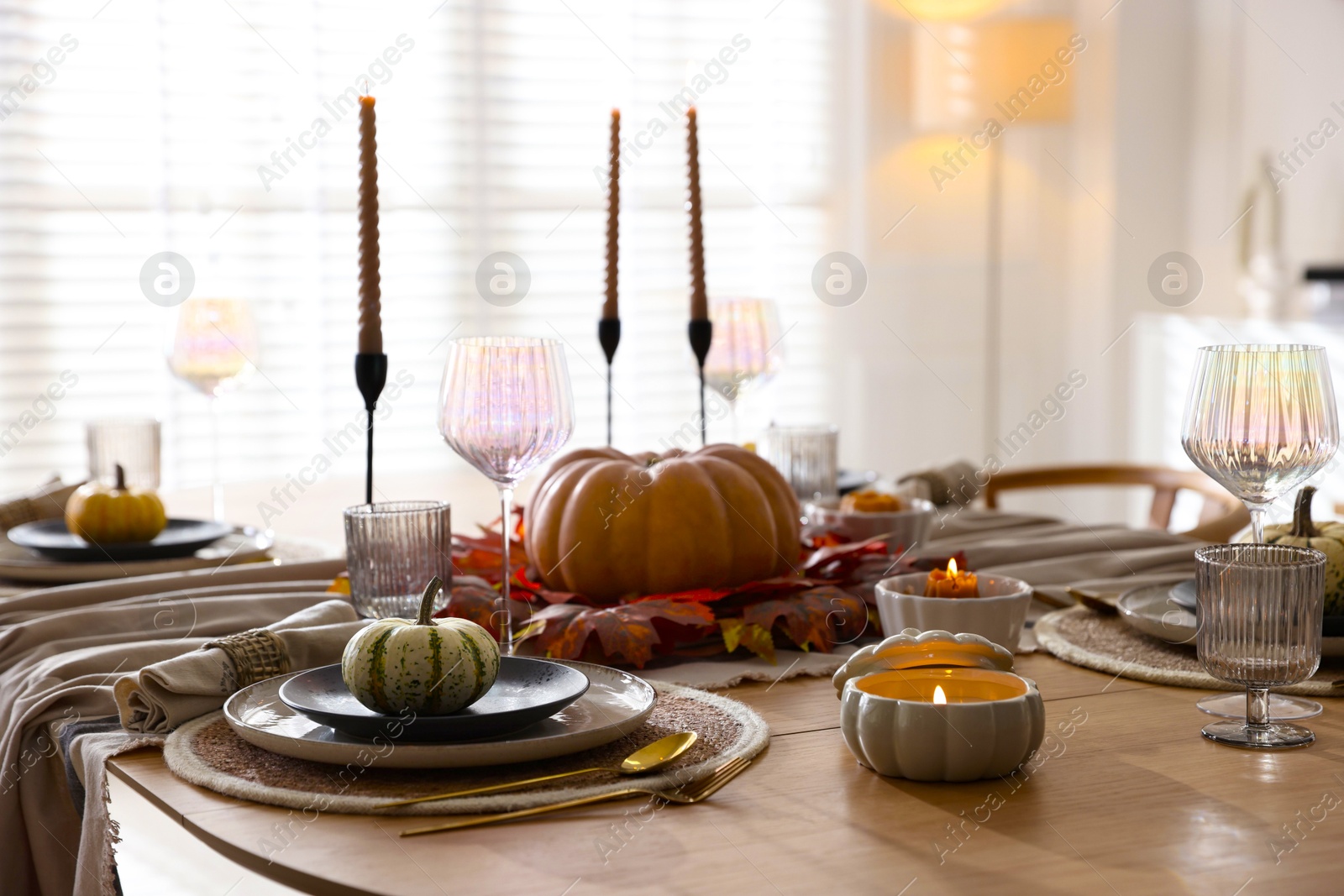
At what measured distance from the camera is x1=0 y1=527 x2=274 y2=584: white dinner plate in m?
1.43

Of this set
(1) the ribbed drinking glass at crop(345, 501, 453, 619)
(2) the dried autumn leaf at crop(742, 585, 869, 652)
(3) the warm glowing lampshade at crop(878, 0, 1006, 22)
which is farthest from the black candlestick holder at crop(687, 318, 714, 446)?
(3) the warm glowing lampshade at crop(878, 0, 1006, 22)

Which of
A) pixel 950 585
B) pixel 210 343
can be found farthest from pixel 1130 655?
pixel 210 343

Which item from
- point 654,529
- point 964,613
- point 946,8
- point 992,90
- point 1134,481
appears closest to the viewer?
point 964,613

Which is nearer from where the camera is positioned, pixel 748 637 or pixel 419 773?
pixel 419 773

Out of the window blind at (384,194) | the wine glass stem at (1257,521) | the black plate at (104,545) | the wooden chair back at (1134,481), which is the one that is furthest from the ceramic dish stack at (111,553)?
the window blind at (384,194)

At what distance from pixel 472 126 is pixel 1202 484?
2.48 metres

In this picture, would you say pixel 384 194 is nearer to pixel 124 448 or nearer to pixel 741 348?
pixel 124 448

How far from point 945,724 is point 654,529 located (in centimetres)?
43

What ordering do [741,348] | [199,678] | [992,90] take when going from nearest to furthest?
1. [199,678]
2. [741,348]
3. [992,90]

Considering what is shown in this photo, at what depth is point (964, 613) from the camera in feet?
3.44

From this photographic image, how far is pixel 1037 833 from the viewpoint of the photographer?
72cm

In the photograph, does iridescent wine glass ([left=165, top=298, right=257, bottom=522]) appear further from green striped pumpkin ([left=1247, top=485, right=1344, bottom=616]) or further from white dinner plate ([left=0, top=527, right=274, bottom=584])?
green striped pumpkin ([left=1247, top=485, right=1344, bottom=616])

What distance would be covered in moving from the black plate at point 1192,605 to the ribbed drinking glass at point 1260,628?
140 millimetres

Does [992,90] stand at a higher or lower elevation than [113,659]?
higher
